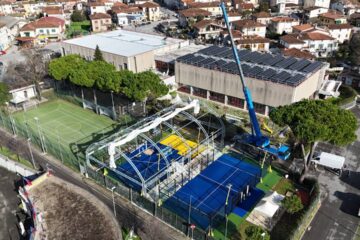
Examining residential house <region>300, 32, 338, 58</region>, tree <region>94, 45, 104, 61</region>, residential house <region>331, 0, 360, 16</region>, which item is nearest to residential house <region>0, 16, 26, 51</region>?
tree <region>94, 45, 104, 61</region>

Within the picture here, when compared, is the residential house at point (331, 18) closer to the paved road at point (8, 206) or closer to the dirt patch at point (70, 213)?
the dirt patch at point (70, 213)

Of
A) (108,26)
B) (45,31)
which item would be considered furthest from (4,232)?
(108,26)

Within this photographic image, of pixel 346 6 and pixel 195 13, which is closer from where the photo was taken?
pixel 195 13

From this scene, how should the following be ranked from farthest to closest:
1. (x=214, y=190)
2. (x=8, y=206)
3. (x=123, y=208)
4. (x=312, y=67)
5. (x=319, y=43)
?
(x=319, y=43)
(x=312, y=67)
(x=214, y=190)
(x=8, y=206)
(x=123, y=208)

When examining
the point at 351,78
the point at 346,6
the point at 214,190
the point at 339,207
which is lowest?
the point at 339,207

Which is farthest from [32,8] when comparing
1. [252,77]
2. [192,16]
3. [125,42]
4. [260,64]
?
[252,77]

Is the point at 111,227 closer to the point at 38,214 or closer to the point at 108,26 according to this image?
the point at 38,214

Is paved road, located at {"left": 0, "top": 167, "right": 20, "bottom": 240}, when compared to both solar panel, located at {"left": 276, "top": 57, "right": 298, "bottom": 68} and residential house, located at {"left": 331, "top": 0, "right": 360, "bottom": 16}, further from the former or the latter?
residential house, located at {"left": 331, "top": 0, "right": 360, "bottom": 16}

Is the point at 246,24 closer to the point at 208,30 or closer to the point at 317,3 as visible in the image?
the point at 208,30
